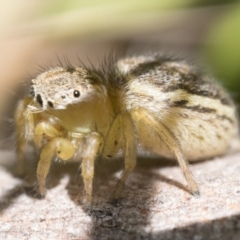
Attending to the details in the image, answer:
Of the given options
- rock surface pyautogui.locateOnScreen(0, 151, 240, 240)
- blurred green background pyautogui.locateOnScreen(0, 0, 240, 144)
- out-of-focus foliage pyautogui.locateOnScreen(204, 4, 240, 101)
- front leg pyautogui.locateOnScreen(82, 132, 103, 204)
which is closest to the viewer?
rock surface pyautogui.locateOnScreen(0, 151, 240, 240)

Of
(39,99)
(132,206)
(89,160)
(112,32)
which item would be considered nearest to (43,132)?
(39,99)

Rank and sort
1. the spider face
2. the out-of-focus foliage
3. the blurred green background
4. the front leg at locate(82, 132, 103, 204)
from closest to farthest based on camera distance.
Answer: the front leg at locate(82, 132, 103, 204)
the spider face
the out-of-focus foliage
the blurred green background

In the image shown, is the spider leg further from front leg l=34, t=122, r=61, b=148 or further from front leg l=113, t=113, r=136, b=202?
front leg l=34, t=122, r=61, b=148

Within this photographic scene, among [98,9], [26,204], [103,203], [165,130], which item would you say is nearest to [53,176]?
[26,204]

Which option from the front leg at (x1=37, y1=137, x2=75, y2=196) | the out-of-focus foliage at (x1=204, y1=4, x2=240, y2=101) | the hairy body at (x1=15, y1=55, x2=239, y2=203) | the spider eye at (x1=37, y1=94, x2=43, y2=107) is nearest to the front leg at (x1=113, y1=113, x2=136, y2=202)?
the hairy body at (x1=15, y1=55, x2=239, y2=203)

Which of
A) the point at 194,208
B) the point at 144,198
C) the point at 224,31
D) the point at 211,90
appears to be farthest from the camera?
the point at 224,31

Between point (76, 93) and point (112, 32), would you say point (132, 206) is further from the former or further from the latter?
point (112, 32)

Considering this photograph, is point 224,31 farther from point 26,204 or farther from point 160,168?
point 26,204
